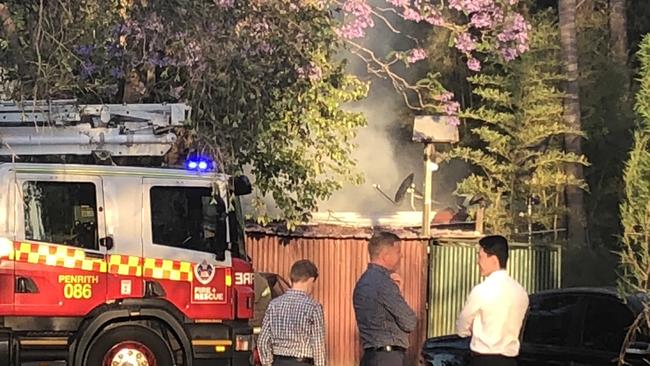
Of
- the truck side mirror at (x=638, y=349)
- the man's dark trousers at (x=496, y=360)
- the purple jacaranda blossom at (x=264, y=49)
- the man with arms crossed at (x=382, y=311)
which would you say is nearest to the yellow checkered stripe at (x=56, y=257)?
the purple jacaranda blossom at (x=264, y=49)

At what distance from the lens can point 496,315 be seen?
7348mm

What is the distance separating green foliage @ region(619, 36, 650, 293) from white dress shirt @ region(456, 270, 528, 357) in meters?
0.76

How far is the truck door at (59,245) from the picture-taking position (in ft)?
33.4

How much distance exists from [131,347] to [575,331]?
4158mm

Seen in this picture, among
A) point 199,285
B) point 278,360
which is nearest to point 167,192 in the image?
point 199,285

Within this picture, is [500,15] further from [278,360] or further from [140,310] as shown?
[278,360]

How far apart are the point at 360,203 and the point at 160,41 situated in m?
13.3

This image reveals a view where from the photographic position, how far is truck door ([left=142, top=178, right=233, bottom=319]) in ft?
34.5

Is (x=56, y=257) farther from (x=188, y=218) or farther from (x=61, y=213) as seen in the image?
(x=188, y=218)

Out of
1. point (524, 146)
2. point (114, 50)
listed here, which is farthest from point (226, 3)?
point (524, 146)

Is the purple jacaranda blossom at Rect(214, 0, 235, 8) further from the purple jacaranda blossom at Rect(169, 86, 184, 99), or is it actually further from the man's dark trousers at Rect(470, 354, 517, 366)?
the man's dark trousers at Rect(470, 354, 517, 366)

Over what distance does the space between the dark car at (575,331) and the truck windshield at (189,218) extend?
244cm

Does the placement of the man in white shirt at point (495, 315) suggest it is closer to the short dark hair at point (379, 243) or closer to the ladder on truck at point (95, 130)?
the short dark hair at point (379, 243)

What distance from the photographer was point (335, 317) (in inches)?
575
